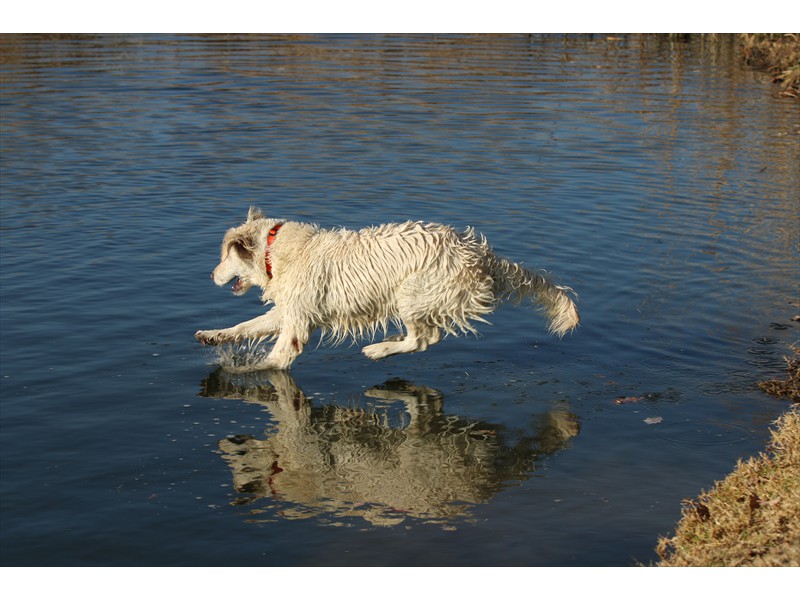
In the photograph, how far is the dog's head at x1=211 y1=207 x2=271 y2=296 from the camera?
33.3ft

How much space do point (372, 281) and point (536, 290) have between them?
162cm

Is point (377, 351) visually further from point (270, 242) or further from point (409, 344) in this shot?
point (270, 242)

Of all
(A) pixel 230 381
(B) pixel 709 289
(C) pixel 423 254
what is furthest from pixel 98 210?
(B) pixel 709 289

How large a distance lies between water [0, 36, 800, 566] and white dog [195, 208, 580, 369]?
1.73 ft

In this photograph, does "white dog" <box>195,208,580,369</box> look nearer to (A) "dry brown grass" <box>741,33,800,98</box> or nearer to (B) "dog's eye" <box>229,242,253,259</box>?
(B) "dog's eye" <box>229,242,253,259</box>

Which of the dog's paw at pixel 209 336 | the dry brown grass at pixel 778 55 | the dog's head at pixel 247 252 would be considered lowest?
the dog's paw at pixel 209 336

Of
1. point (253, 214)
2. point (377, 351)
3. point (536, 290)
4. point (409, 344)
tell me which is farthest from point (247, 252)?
point (536, 290)

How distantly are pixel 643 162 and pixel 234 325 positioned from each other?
35.6 feet

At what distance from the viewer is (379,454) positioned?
862 centimetres

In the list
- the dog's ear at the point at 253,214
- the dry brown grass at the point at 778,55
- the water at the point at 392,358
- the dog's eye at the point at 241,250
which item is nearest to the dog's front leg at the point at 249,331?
the water at the point at 392,358

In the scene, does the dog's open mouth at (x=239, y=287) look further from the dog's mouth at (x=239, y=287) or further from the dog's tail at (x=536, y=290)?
the dog's tail at (x=536, y=290)

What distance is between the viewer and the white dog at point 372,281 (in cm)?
957

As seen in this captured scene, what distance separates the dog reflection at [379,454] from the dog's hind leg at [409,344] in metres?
0.33

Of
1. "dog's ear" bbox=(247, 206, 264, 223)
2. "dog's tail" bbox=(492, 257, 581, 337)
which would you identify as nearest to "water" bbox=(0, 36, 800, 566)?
"dog's tail" bbox=(492, 257, 581, 337)
